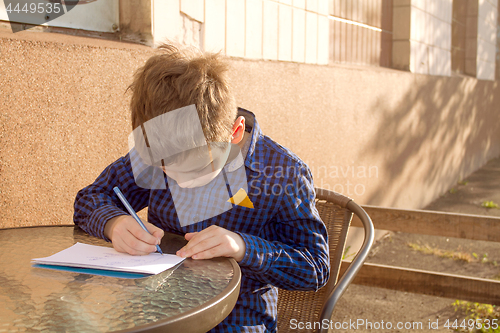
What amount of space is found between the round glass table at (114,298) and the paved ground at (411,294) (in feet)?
8.15

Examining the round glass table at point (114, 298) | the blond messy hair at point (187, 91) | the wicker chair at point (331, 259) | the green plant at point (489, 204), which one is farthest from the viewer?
the green plant at point (489, 204)

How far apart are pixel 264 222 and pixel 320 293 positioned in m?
0.46

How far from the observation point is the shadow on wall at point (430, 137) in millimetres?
5285

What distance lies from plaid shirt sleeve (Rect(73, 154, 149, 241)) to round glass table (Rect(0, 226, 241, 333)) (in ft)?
0.68

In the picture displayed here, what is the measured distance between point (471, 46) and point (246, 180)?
787cm

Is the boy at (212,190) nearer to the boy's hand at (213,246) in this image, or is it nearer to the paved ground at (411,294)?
the boy's hand at (213,246)

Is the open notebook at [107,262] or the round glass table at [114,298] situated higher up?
the open notebook at [107,262]

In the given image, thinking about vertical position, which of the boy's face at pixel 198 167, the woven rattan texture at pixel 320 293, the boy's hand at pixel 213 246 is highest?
the boy's face at pixel 198 167

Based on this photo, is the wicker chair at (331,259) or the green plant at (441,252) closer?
the wicker chair at (331,259)

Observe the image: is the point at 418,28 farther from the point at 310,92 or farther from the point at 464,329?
the point at 464,329

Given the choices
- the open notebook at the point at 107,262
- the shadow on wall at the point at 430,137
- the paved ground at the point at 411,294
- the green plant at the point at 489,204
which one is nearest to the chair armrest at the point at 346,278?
the open notebook at the point at 107,262

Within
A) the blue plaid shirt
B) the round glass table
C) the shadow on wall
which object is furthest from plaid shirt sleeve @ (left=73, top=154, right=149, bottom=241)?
the shadow on wall

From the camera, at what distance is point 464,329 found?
3209 mm

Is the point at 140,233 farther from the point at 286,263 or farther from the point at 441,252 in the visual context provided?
the point at 441,252
